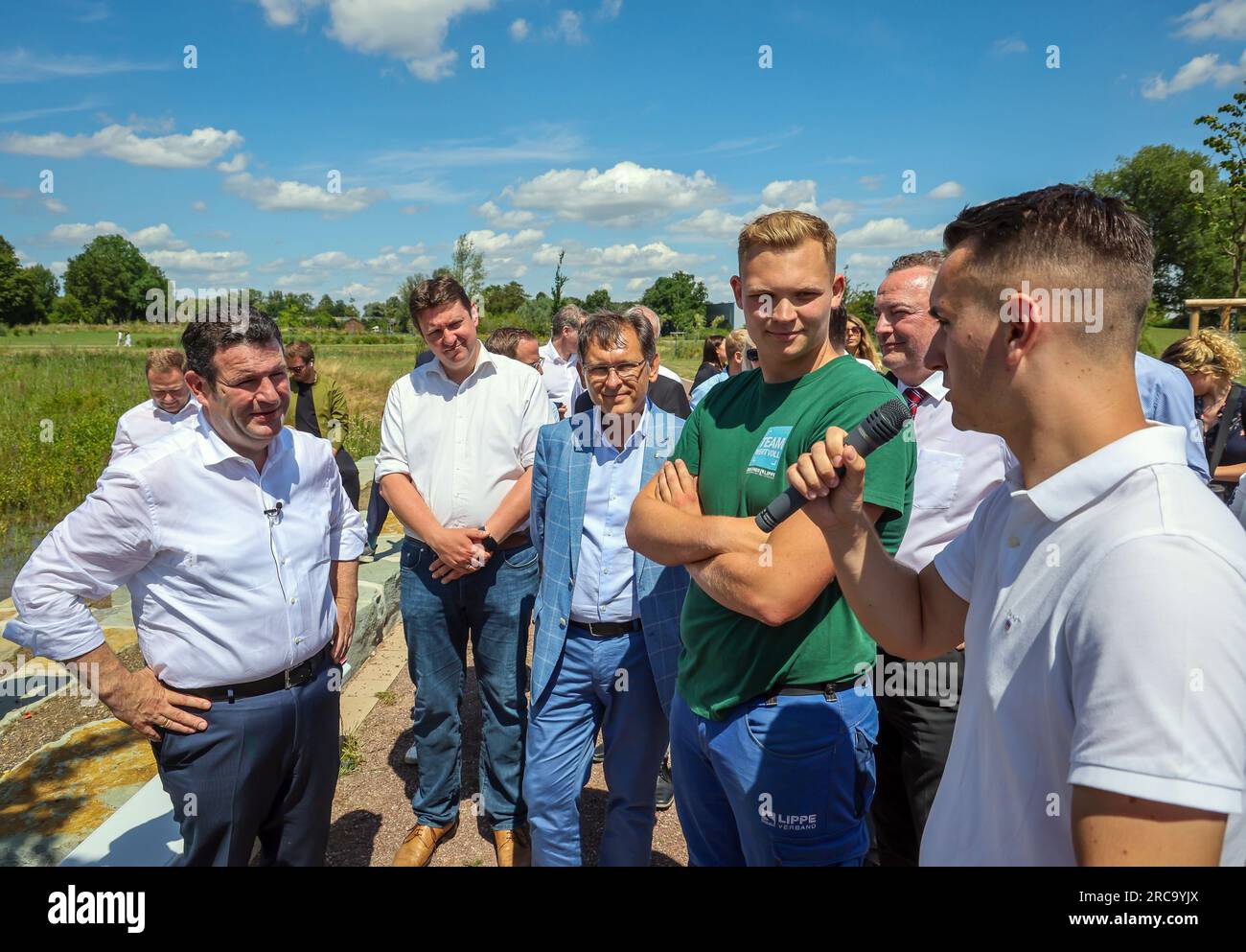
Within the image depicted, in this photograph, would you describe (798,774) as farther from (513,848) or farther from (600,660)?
(513,848)

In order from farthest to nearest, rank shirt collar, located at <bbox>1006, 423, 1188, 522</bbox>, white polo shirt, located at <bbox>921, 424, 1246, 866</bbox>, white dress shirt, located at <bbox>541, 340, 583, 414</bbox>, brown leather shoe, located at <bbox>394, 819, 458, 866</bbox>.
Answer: white dress shirt, located at <bbox>541, 340, 583, 414</bbox> < brown leather shoe, located at <bbox>394, 819, 458, 866</bbox> < shirt collar, located at <bbox>1006, 423, 1188, 522</bbox> < white polo shirt, located at <bbox>921, 424, 1246, 866</bbox>

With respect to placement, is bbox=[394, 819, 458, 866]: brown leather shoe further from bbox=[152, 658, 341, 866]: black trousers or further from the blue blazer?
the blue blazer

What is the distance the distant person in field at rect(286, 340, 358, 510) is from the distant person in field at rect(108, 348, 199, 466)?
1.10 metres

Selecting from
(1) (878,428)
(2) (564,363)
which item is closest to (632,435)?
(1) (878,428)

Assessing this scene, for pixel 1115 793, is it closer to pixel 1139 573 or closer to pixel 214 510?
pixel 1139 573

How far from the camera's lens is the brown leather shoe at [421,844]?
3.82 meters

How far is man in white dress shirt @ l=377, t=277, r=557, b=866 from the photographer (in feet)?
13.0

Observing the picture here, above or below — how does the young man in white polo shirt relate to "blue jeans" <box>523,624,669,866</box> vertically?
above

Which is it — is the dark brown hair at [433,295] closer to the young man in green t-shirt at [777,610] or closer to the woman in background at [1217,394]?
the young man in green t-shirt at [777,610]

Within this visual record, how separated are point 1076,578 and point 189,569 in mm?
2570

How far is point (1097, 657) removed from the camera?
1062mm

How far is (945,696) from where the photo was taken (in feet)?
9.66

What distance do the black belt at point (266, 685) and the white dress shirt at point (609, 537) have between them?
1.04 meters

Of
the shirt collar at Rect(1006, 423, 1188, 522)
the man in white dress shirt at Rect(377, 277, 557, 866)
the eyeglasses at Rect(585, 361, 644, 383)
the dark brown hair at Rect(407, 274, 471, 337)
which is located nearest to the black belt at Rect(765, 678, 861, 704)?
the shirt collar at Rect(1006, 423, 1188, 522)
